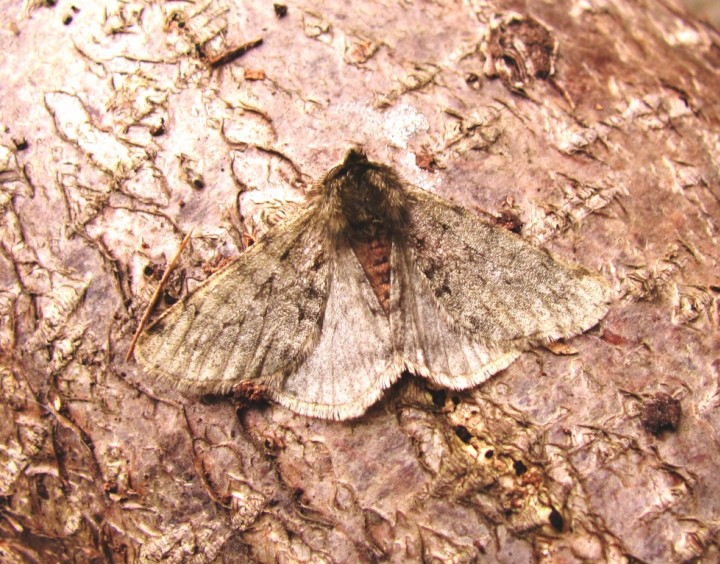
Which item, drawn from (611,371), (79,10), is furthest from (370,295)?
(79,10)

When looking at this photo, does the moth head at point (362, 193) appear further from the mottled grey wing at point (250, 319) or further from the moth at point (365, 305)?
the mottled grey wing at point (250, 319)

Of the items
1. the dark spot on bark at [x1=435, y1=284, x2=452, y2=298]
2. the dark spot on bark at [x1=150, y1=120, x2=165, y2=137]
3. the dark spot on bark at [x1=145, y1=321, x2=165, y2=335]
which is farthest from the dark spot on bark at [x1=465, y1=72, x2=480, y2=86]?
the dark spot on bark at [x1=145, y1=321, x2=165, y2=335]

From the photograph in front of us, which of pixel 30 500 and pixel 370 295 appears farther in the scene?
pixel 370 295

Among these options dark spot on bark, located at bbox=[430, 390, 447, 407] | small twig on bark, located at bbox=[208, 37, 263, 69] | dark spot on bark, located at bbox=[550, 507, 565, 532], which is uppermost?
small twig on bark, located at bbox=[208, 37, 263, 69]

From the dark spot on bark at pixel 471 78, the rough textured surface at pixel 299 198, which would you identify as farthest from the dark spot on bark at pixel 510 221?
the dark spot on bark at pixel 471 78

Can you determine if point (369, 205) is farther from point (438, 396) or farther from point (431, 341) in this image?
point (438, 396)

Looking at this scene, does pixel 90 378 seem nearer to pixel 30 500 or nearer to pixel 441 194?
pixel 30 500

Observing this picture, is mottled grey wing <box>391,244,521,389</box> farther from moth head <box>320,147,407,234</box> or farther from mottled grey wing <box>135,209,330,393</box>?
mottled grey wing <box>135,209,330,393</box>

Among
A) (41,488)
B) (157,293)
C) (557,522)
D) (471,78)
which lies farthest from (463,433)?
(41,488)

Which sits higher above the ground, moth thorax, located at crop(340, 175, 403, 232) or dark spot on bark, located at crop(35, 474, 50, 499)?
moth thorax, located at crop(340, 175, 403, 232)
